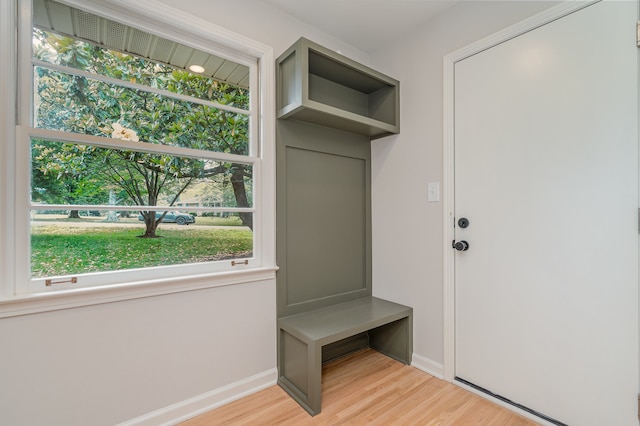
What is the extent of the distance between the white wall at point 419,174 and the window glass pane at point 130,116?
1158 millimetres

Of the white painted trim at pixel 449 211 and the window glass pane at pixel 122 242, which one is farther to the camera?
the white painted trim at pixel 449 211

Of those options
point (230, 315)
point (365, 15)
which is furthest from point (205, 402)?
point (365, 15)

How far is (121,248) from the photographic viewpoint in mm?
1466

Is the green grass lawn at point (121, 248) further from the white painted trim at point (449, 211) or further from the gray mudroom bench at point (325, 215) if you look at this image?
the white painted trim at point (449, 211)

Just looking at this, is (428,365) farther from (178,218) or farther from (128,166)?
(128,166)

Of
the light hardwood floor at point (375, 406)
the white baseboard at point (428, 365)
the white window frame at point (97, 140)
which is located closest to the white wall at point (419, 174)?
the white baseboard at point (428, 365)

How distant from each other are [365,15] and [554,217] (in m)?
1.71

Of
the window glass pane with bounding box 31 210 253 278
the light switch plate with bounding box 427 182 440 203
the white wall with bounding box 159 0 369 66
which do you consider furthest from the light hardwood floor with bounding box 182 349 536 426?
the white wall with bounding box 159 0 369 66

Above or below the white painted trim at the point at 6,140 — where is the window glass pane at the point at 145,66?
above

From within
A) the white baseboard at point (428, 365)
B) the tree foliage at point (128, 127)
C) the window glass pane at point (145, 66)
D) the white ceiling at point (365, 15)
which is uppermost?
the white ceiling at point (365, 15)

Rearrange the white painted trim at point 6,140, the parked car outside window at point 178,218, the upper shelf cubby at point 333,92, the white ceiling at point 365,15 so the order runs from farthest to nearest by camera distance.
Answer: the white ceiling at point 365,15
the upper shelf cubby at point 333,92
the parked car outside window at point 178,218
the white painted trim at point 6,140

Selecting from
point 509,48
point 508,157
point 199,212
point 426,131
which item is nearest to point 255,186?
point 199,212

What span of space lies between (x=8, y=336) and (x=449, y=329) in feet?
7.40

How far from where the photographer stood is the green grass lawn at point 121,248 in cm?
130
